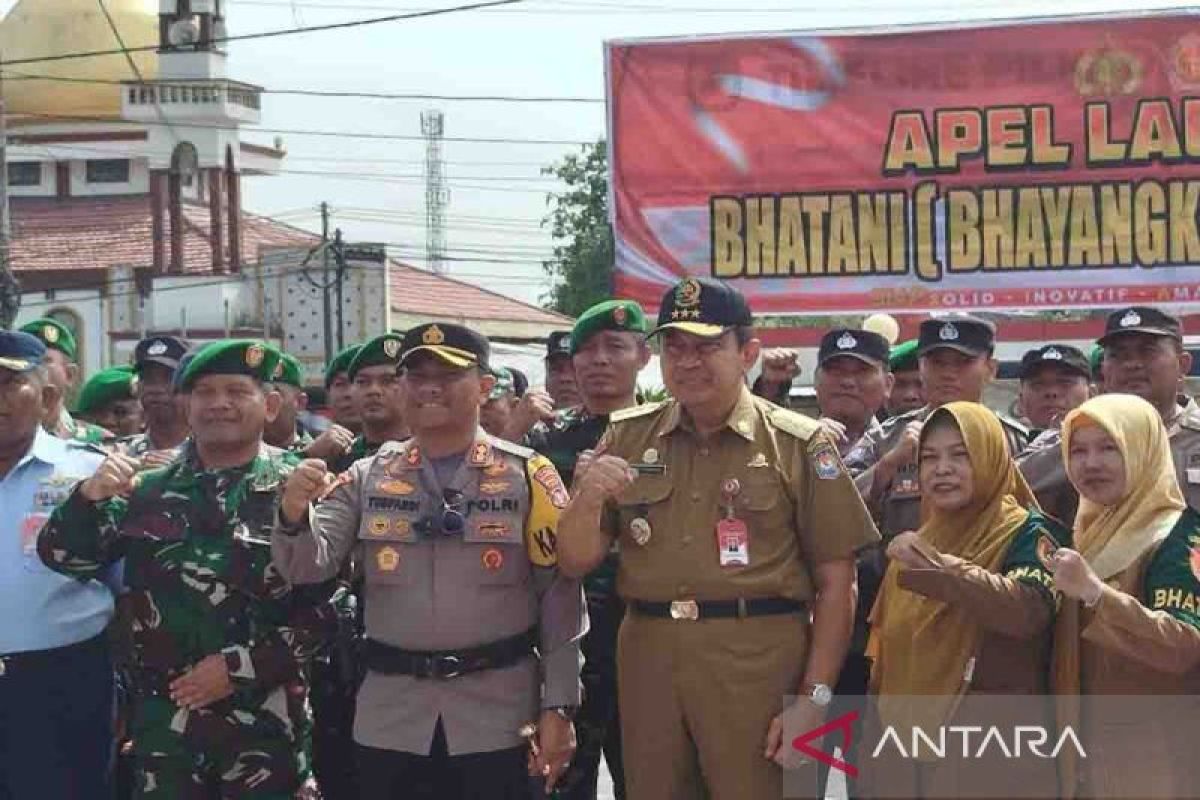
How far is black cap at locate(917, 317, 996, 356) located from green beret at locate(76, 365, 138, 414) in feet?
11.7

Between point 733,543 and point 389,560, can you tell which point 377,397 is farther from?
point 733,543

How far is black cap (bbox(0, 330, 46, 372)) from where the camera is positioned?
18.1 ft

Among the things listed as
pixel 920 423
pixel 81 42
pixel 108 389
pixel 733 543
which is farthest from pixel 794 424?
pixel 81 42

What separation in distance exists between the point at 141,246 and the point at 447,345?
37.0m

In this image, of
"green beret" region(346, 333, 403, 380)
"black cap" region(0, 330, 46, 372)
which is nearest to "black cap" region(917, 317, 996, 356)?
"green beret" region(346, 333, 403, 380)

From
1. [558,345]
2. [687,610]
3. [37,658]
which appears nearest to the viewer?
[687,610]

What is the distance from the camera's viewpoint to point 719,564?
192 inches

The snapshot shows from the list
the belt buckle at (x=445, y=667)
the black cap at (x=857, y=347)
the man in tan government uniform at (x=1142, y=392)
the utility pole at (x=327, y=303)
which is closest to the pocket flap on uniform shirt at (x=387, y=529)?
the belt buckle at (x=445, y=667)

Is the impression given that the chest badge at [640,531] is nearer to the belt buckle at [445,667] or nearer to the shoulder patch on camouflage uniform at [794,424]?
the shoulder patch on camouflage uniform at [794,424]

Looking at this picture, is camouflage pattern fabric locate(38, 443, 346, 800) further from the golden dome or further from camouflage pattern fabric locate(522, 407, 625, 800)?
the golden dome

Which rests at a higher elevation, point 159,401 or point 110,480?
point 159,401

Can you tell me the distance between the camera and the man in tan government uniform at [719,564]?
483 cm

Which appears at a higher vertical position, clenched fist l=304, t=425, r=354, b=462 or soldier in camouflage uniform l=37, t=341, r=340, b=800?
clenched fist l=304, t=425, r=354, b=462

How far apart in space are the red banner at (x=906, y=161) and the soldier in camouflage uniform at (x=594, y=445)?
7.05 m
